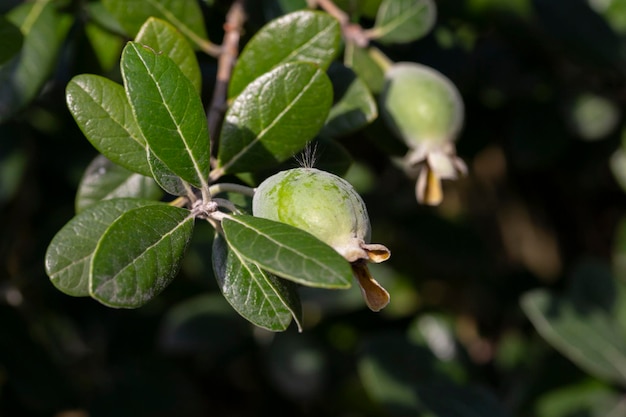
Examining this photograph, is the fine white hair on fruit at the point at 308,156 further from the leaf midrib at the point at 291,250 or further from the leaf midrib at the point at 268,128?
the leaf midrib at the point at 291,250

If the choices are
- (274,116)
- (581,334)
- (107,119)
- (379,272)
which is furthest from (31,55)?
(581,334)

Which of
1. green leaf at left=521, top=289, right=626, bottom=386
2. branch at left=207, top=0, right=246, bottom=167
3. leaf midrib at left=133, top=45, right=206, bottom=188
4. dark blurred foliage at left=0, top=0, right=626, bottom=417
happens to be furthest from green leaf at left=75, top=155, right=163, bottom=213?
green leaf at left=521, top=289, right=626, bottom=386

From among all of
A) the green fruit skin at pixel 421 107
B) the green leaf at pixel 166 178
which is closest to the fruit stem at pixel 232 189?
the green leaf at pixel 166 178

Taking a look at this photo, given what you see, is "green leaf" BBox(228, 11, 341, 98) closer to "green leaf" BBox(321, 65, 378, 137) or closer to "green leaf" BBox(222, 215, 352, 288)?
"green leaf" BBox(321, 65, 378, 137)

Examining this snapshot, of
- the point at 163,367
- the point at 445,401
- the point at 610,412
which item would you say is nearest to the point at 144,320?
the point at 163,367

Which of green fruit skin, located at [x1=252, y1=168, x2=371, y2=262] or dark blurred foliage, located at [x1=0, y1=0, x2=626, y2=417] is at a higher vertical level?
green fruit skin, located at [x1=252, y1=168, x2=371, y2=262]

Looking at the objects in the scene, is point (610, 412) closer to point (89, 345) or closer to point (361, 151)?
point (361, 151)
